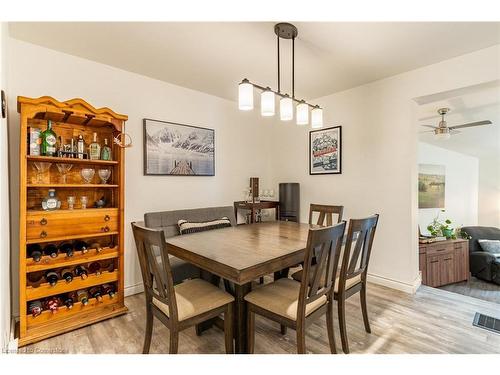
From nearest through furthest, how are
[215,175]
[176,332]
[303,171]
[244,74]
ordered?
[176,332]
[244,74]
[215,175]
[303,171]

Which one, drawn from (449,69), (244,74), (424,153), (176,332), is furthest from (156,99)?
(424,153)

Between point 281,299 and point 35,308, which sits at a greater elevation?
point 281,299

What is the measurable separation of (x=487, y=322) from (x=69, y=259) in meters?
3.50

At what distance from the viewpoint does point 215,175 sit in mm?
3459

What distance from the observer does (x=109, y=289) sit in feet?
7.62

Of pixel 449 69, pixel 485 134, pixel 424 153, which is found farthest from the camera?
pixel 424 153

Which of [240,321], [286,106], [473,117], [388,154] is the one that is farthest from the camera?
[473,117]

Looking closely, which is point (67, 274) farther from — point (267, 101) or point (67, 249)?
point (267, 101)

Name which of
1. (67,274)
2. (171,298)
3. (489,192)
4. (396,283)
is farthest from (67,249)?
(489,192)

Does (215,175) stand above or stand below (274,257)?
above

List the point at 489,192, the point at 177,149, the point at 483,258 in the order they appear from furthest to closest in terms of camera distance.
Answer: the point at 489,192 < the point at 483,258 < the point at 177,149

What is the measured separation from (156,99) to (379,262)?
324 cm

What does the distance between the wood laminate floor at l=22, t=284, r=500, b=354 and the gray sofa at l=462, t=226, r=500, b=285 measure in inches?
126
